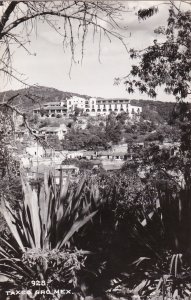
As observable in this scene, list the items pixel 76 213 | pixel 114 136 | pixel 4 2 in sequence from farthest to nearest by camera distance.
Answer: pixel 114 136 → pixel 76 213 → pixel 4 2

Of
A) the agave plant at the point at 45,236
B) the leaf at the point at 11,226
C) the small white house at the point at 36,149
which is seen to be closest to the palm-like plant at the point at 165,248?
the agave plant at the point at 45,236

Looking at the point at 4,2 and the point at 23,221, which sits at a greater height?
the point at 4,2

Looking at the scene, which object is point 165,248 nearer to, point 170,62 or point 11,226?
point 11,226

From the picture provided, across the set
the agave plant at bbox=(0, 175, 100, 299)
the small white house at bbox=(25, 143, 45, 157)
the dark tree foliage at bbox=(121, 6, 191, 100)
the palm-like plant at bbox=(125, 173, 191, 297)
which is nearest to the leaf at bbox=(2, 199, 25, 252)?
the agave plant at bbox=(0, 175, 100, 299)

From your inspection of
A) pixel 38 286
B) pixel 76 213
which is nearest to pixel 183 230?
pixel 76 213

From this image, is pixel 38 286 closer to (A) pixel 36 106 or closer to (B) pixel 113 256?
(B) pixel 113 256

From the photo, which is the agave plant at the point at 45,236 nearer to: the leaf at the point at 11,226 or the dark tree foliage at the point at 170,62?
the leaf at the point at 11,226

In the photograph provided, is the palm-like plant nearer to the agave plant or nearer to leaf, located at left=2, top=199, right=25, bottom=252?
the agave plant

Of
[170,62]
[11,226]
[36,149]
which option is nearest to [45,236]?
[11,226]
